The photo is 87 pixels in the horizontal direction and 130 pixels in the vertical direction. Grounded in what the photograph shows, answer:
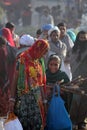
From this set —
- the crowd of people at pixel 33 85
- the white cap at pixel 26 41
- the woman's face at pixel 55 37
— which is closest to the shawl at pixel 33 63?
the crowd of people at pixel 33 85

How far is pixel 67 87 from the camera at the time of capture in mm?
6262

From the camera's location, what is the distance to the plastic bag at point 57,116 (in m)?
6.02

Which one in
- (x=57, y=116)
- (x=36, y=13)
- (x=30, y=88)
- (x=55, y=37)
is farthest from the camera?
(x=36, y=13)

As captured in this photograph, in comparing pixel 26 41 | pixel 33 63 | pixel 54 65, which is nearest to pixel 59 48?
pixel 26 41

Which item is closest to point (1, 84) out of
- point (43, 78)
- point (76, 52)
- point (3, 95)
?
point (3, 95)

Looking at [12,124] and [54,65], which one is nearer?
[12,124]

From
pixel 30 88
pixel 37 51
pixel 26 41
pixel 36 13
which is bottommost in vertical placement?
pixel 30 88

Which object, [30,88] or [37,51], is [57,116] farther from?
[37,51]

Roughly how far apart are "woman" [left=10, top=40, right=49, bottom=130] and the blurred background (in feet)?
46.4

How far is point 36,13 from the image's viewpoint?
26.8 metres

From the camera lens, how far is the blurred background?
72.9 ft

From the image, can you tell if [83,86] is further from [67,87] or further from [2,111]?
[2,111]

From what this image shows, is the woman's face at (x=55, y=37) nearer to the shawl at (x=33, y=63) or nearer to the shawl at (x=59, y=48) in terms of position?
the shawl at (x=59, y=48)

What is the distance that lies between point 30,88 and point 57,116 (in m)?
0.49
